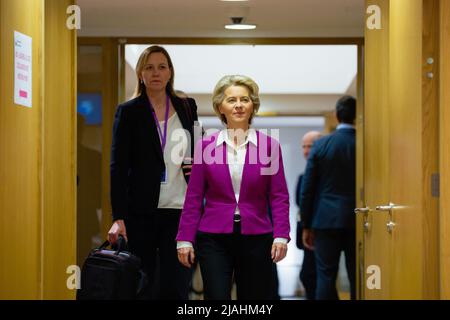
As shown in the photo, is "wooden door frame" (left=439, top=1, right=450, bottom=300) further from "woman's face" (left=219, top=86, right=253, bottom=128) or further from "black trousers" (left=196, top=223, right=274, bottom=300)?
"woman's face" (left=219, top=86, right=253, bottom=128)

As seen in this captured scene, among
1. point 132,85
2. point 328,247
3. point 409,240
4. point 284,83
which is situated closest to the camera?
point 409,240

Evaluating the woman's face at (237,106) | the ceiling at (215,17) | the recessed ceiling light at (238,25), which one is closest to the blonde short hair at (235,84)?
the woman's face at (237,106)

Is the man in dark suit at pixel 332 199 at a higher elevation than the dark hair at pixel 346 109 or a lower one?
lower

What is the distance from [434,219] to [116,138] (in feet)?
6.18

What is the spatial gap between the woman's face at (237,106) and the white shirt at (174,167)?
0.53m

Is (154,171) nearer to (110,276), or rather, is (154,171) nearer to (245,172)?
(110,276)

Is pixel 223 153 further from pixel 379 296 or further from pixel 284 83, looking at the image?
pixel 284 83

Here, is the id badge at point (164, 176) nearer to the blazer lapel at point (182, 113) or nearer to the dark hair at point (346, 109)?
the blazer lapel at point (182, 113)

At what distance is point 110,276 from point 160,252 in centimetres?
39

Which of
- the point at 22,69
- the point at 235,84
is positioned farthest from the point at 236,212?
the point at 22,69

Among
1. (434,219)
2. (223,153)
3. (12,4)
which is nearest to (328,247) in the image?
(223,153)

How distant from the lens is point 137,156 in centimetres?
427

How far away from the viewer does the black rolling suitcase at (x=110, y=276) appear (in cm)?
378

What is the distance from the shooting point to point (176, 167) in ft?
13.9
